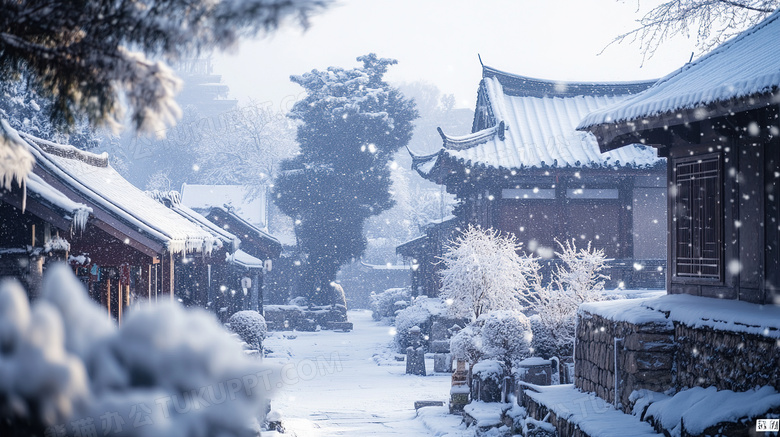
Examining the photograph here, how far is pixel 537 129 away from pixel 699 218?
1420cm

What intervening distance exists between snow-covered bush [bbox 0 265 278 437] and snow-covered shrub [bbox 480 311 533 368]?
11996 mm

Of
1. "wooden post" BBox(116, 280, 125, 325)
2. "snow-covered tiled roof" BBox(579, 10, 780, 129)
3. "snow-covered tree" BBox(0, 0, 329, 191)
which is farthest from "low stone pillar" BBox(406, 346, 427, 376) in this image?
"snow-covered tree" BBox(0, 0, 329, 191)

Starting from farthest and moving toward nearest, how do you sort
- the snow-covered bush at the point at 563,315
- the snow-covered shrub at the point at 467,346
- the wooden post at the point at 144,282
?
the snow-covered shrub at the point at 467,346 → the snow-covered bush at the point at 563,315 → the wooden post at the point at 144,282

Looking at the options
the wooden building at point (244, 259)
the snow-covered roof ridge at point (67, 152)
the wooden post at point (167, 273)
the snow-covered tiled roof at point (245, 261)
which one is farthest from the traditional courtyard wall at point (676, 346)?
the snow-covered tiled roof at point (245, 261)

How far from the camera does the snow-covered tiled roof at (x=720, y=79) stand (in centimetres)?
648

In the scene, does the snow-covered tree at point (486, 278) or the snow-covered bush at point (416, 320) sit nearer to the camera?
the snow-covered tree at point (486, 278)

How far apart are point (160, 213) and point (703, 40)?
42.7ft

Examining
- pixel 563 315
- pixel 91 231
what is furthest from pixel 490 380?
pixel 91 231

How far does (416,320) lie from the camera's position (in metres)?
23.6

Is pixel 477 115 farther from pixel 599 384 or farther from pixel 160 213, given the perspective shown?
pixel 599 384

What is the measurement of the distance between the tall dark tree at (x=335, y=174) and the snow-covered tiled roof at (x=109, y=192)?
1947 centimetres

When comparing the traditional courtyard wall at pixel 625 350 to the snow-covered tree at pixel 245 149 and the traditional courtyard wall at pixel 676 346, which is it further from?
the snow-covered tree at pixel 245 149

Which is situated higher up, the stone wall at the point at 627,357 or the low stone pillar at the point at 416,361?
the stone wall at the point at 627,357

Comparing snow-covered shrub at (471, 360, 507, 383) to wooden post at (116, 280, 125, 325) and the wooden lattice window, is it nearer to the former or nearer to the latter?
the wooden lattice window
